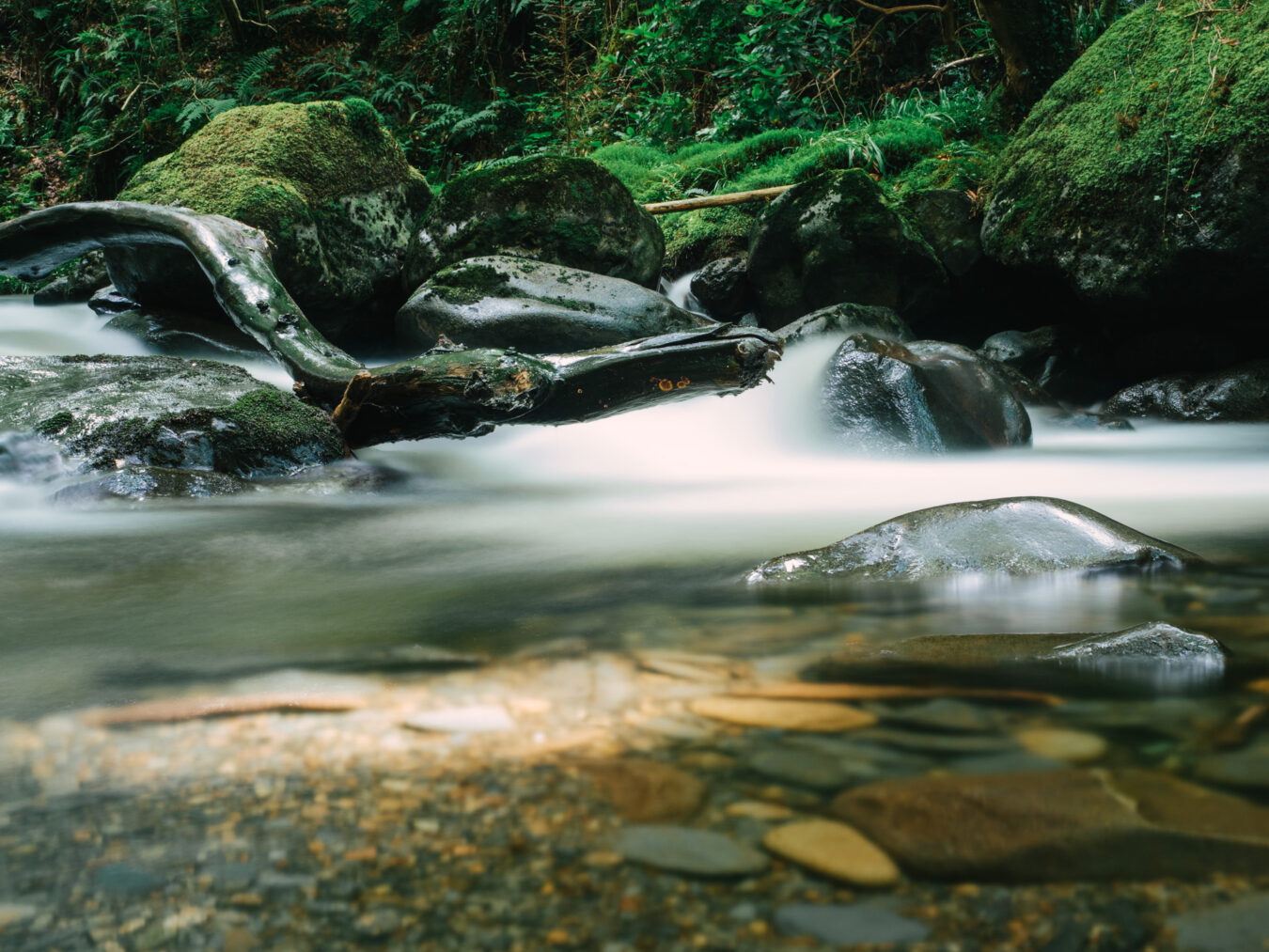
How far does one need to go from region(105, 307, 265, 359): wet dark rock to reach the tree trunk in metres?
7.37

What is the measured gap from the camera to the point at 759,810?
1.26m

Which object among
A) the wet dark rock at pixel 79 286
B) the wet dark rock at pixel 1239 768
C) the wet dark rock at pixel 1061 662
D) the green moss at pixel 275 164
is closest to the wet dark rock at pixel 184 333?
the green moss at pixel 275 164

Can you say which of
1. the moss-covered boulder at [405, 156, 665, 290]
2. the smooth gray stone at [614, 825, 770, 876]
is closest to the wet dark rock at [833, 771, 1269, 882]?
the smooth gray stone at [614, 825, 770, 876]

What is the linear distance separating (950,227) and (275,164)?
18.4 ft

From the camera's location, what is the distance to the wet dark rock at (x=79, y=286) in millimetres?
9211

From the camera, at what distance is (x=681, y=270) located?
956cm

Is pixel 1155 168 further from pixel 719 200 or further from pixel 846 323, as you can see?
pixel 719 200

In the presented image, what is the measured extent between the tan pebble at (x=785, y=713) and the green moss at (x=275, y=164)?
6.74 m

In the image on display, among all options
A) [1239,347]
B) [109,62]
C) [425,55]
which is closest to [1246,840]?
[1239,347]

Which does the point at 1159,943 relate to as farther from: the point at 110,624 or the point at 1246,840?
the point at 110,624

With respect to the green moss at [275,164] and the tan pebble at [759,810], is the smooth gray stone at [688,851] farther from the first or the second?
the green moss at [275,164]

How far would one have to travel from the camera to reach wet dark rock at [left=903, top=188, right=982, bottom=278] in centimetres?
835

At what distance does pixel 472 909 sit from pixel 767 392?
5408mm

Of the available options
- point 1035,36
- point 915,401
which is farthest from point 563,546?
point 1035,36
